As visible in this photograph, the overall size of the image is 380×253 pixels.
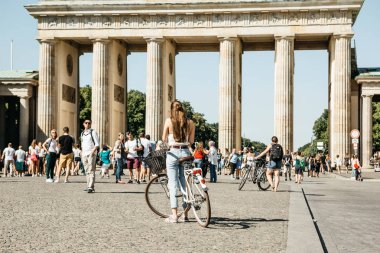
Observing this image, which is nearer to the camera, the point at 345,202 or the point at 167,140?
the point at 167,140

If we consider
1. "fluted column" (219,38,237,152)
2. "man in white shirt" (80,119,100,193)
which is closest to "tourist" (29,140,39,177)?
"man in white shirt" (80,119,100,193)

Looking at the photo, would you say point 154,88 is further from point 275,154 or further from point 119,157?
point 275,154

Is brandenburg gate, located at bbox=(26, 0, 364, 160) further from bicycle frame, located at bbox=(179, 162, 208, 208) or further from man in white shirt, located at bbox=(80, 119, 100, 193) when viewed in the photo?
bicycle frame, located at bbox=(179, 162, 208, 208)

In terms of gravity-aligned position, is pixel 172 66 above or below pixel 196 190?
above

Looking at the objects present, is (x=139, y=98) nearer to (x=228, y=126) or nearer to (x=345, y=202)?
(x=228, y=126)

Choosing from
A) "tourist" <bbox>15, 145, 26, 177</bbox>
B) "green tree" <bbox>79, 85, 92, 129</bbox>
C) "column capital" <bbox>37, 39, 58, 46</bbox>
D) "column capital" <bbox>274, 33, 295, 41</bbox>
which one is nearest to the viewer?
"tourist" <bbox>15, 145, 26, 177</bbox>

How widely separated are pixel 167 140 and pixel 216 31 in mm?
50309

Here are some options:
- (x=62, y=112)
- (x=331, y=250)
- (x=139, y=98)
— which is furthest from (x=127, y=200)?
(x=139, y=98)

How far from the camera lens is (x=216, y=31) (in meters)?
63.2

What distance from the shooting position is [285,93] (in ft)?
203

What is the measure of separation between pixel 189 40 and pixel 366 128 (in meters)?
17.6

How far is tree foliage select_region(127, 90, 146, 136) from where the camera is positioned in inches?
4729

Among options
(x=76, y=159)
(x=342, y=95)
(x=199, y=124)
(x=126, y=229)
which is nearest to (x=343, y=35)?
(x=342, y=95)

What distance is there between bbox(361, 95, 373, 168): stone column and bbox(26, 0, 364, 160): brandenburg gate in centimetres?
138
